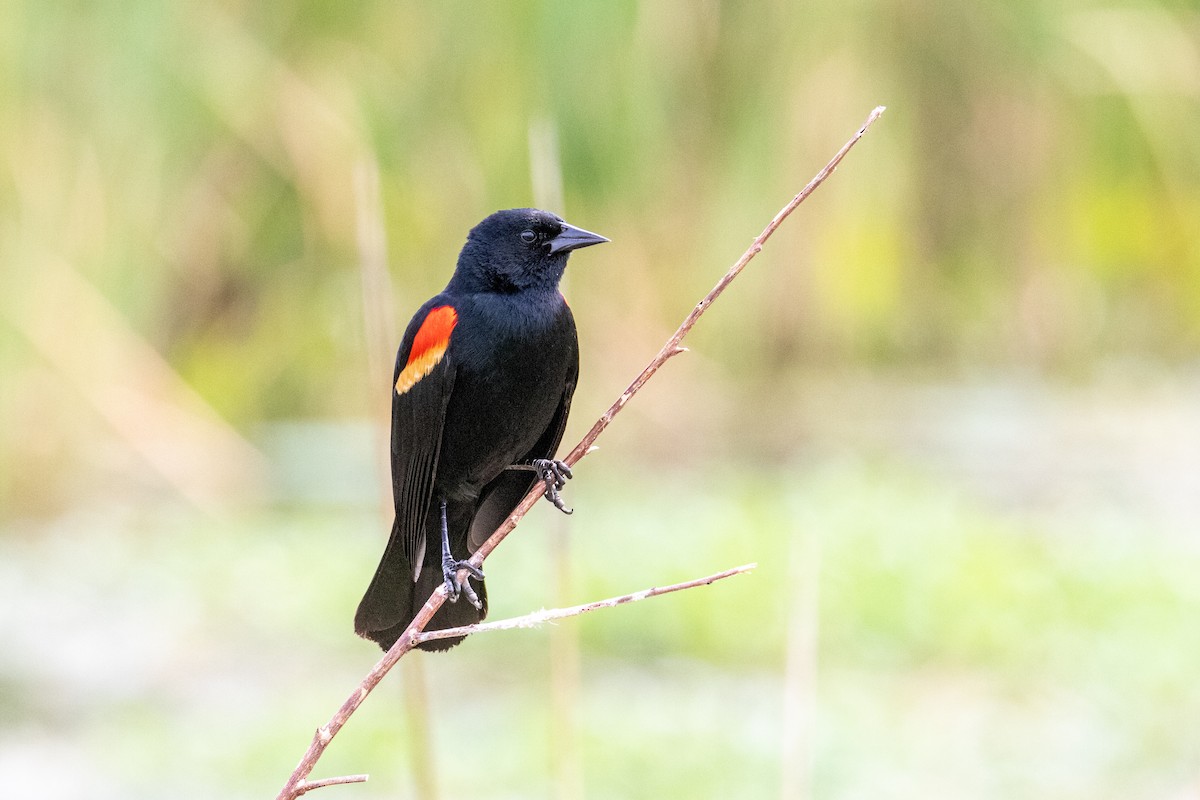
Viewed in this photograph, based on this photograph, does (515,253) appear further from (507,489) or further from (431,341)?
(507,489)

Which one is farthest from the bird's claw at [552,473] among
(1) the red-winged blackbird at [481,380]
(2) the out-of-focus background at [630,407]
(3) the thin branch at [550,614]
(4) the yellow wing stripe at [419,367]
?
(2) the out-of-focus background at [630,407]

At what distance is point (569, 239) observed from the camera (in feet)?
4.03

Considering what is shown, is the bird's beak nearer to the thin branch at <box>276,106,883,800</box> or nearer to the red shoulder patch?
the red shoulder patch

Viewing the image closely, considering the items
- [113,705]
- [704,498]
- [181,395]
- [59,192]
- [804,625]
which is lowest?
[804,625]

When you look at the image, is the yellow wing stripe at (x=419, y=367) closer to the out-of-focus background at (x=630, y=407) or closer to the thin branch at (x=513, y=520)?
the thin branch at (x=513, y=520)

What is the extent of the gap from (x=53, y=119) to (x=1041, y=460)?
4.51 m

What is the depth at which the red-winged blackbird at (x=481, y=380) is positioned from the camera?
120cm

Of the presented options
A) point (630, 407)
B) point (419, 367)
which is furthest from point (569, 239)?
point (630, 407)

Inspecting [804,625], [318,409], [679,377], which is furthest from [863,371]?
[804,625]

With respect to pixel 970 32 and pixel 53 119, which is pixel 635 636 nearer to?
pixel 53 119

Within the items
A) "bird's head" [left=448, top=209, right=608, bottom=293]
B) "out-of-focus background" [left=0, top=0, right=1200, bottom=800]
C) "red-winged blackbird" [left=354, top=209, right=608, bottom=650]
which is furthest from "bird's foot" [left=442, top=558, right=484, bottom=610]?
"out-of-focus background" [left=0, top=0, right=1200, bottom=800]

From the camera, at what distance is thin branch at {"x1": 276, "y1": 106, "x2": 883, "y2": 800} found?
2.60 ft

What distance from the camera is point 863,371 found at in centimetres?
763

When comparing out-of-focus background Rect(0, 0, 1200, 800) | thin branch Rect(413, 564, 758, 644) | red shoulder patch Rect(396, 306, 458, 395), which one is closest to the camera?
thin branch Rect(413, 564, 758, 644)
